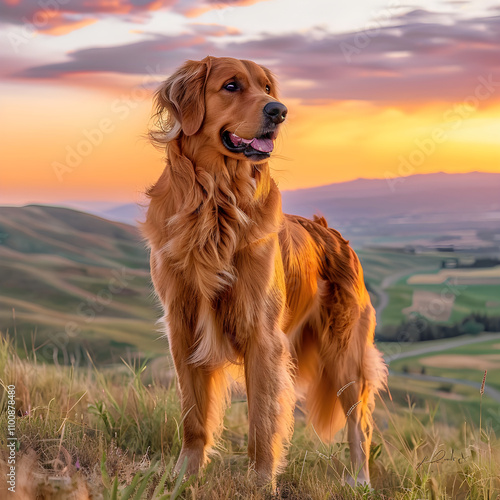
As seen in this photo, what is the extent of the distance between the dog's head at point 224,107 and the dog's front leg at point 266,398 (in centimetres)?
113

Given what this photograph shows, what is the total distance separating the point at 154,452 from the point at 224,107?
2414 millimetres

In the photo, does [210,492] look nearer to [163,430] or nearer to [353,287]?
[163,430]

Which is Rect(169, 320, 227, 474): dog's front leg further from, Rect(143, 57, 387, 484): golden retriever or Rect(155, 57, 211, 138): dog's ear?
Rect(155, 57, 211, 138): dog's ear

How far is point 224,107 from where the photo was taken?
3.57m

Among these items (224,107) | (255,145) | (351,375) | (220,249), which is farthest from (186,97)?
(351,375)

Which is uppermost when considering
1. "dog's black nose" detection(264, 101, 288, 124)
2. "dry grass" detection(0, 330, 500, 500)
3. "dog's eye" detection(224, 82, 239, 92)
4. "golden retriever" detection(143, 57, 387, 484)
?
"dog's eye" detection(224, 82, 239, 92)

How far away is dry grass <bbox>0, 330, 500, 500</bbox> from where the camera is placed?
125 inches

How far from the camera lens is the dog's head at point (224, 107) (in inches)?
134

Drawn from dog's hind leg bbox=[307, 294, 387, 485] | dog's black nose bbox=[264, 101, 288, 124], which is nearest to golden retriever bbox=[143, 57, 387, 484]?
dog's black nose bbox=[264, 101, 288, 124]

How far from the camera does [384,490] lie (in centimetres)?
416

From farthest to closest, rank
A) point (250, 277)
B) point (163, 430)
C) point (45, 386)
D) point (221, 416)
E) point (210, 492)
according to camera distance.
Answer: point (45, 386)
point (163, 430)
point (221, 416)
point (250, 277)
point (210, 492)

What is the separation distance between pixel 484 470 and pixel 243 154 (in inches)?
96.6

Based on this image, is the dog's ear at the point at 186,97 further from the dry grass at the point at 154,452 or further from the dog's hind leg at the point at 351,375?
the dry grass at the point at 154,452

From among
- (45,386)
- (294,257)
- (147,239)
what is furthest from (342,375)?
(45,386)
